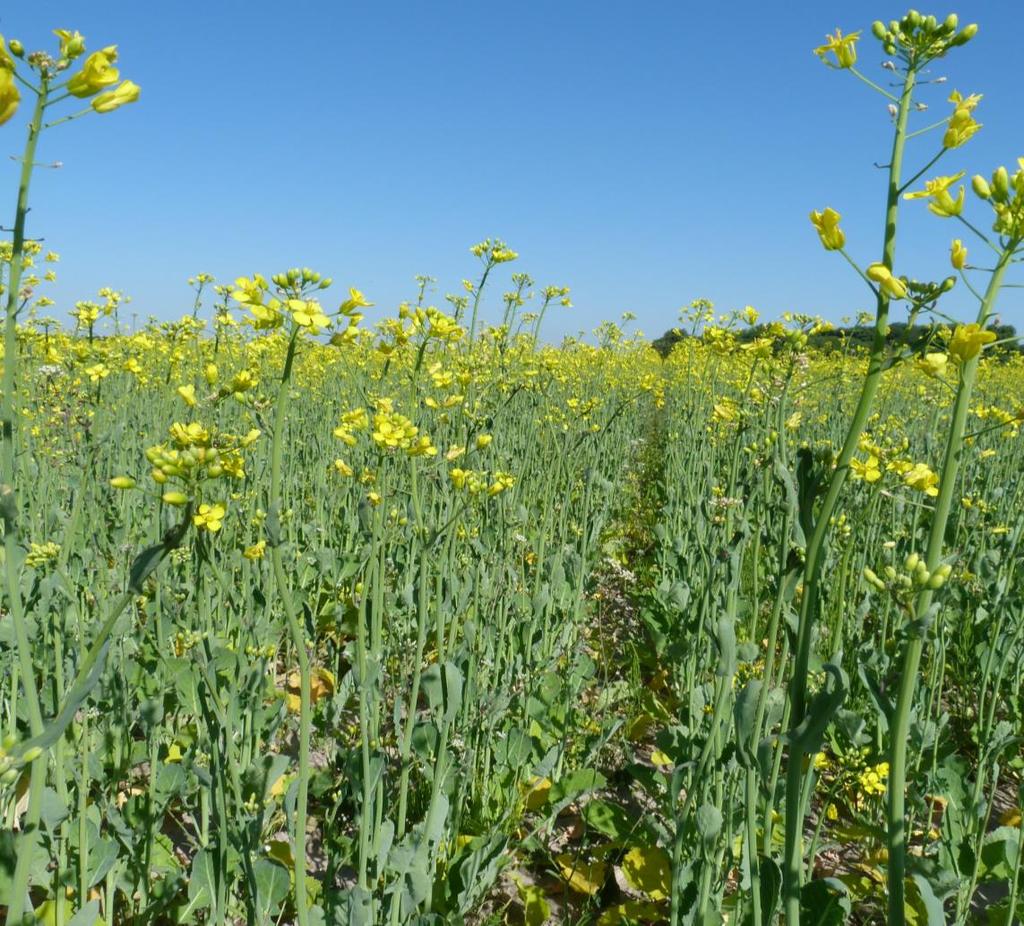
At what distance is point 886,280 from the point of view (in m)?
0.99

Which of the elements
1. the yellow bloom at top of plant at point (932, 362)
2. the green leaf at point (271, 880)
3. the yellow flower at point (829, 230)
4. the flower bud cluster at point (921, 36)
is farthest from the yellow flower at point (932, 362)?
the green leaf at point (271, 880)

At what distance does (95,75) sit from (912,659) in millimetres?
1314

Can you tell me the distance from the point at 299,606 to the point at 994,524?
3.49m

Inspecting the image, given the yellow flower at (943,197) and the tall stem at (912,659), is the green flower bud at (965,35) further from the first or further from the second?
the tall stem at (912,659)

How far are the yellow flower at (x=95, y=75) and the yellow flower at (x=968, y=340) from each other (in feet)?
3.83

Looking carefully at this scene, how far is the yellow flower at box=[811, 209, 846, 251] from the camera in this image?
1077 millimetres

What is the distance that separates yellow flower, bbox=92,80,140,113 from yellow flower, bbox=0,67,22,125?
0.51ft

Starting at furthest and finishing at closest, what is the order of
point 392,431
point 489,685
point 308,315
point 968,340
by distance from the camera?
1. point 489,685
2. point 392,431
3. point 308,315
4. point 968,340

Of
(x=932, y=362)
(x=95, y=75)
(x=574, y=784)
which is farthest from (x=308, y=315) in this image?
(x=574, y=784)

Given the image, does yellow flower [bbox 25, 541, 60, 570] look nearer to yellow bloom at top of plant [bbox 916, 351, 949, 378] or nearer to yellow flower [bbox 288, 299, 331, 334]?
yellow flower [bbox 288, 299, 331, 334]

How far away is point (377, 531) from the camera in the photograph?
1.54 metres

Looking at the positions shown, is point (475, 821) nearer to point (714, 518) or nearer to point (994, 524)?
point (714, 518)

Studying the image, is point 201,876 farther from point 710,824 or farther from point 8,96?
point 8,96

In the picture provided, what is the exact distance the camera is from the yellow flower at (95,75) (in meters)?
1.02
